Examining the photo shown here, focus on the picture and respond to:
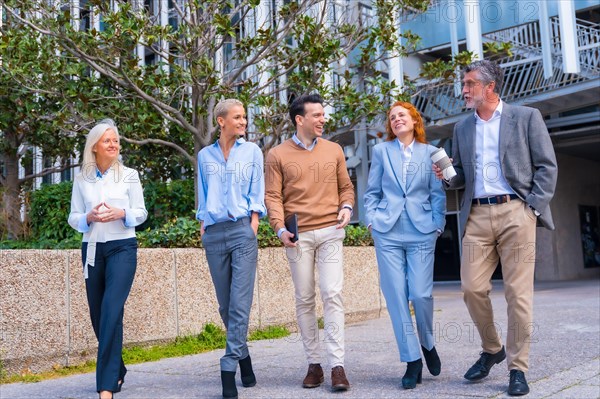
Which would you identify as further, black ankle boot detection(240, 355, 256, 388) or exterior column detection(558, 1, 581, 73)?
exterior column detection(558, 1, 581, 73)

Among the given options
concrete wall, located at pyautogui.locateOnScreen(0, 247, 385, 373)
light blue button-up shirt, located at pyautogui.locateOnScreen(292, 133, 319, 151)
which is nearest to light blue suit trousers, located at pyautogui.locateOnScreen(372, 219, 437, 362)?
light blue button-up shirt, located at pyautogui.locateOnScreen(292, 133, 319, 151)

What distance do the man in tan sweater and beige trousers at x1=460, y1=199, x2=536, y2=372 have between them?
2.96 ft

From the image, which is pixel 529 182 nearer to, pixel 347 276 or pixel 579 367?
pixel 579 367

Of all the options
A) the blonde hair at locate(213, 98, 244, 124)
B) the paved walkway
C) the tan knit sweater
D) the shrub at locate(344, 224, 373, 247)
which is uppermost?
the blonde hair at locate(213, 98, 244, 124)

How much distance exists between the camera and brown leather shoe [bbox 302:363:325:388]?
4.87 m

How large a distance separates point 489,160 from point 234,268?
1.88m

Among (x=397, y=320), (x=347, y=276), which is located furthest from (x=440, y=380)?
(x=347, y=276)

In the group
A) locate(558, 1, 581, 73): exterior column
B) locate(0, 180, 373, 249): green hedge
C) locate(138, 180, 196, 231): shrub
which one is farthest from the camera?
locate(558, 1, 581, 73): exterior column

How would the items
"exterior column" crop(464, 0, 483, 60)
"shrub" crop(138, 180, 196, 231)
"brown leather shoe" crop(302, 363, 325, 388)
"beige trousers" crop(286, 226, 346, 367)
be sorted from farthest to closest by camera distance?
"exterior column" crop(464, 0, 483, 60) → "shrub" crop(138, 180, 196, 231) → "beige trousers" crop(286, 226, 346, 367) → "brown leather shoe" crop(302, 363, 325, 388)

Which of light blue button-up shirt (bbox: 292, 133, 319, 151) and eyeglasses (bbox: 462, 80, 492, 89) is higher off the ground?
eyeglasses (bbox: 462, 80, 492, 89)

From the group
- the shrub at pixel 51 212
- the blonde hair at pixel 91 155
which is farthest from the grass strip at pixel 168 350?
the shrub at pixel 51 212

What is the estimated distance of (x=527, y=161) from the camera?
15.3ft

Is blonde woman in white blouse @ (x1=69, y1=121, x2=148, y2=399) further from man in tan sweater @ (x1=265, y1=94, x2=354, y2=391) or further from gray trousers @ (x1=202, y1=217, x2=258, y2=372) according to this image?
man in tan sweater @ (x1=265, y1=94, x2=354, y2=391)

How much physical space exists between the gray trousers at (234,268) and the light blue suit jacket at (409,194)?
3.04 ft
